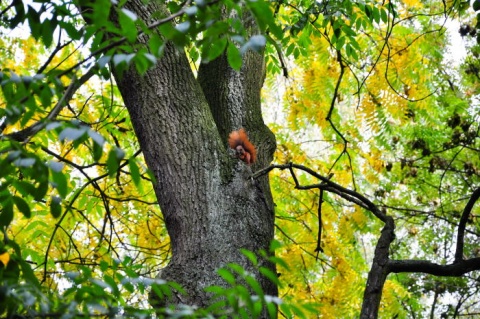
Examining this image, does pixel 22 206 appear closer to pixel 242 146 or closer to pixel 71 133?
pixel 71 133

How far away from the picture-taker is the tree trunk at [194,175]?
Result: 2.43m

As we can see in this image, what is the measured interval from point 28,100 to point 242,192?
3.89ft

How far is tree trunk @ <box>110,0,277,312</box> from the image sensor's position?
2.43 meters

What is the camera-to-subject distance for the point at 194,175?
101 inches

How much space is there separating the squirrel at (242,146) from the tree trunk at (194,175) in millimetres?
37

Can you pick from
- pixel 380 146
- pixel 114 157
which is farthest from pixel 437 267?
pixel 380 146

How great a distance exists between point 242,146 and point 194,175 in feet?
1.03

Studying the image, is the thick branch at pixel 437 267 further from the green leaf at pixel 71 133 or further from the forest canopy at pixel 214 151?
the green leaf at pixel 71 133

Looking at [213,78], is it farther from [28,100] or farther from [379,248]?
[28,100]

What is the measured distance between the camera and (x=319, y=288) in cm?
537

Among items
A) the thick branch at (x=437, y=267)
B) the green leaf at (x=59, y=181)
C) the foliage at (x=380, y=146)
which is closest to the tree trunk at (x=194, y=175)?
the thick branch at (x=437, y=267)

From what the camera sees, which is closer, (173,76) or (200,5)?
(200,5)

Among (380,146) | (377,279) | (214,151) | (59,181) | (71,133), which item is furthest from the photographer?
(380,146)

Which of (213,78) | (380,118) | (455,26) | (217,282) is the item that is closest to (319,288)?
(380,118)
